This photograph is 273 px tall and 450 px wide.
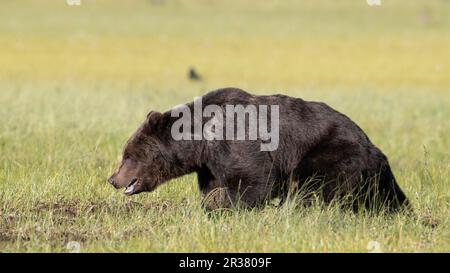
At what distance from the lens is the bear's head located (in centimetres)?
721

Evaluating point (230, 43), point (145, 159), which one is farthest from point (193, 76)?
point (145, 159)

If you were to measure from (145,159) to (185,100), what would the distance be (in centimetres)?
1444

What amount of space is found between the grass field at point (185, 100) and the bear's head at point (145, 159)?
25cm

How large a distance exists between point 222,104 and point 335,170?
3.53ft

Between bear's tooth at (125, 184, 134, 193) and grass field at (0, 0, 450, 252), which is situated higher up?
bear's tooth at (125, 184, 134, 193)

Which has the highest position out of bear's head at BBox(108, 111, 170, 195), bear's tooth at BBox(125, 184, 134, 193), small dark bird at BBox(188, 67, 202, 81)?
bear's head at BBox(108, 111, 170, 195)

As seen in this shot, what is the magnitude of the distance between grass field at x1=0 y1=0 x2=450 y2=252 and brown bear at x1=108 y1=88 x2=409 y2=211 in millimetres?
231

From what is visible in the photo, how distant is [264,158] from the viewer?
696cm

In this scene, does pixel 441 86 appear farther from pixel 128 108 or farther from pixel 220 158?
pixel 220 158

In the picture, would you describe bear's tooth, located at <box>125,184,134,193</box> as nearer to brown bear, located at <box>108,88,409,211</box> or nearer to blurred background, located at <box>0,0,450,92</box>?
brown bear, located at <box>108,88,409,211</box>

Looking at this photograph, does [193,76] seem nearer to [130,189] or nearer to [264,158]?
[130,189]

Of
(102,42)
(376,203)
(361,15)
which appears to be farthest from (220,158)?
(361,15)

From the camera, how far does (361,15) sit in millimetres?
67812

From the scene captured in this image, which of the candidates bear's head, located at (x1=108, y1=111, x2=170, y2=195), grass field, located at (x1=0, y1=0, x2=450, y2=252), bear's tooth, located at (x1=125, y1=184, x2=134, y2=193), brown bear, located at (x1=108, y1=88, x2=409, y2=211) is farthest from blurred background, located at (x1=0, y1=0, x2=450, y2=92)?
bear's tooth, located at (x1=125, y1=184, x2=134, y2=193)
